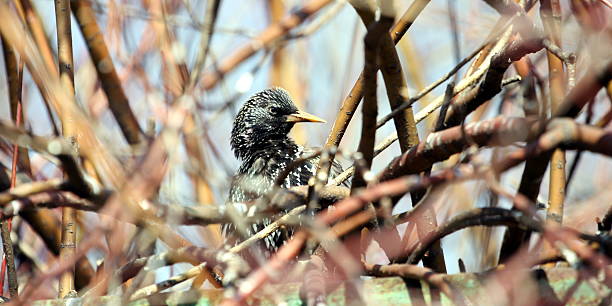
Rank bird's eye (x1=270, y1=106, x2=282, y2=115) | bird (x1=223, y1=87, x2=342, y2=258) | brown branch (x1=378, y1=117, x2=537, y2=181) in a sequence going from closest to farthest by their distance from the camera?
brown branch (x1=378, y1=117, x2=537, y2=181)
bird (x1=223, y1=87, x2=342, y2=258)
bird's eye (x1=270, y1=106, x2=282, y2=115)

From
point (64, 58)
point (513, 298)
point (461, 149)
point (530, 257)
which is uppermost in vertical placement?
point (64, 58)

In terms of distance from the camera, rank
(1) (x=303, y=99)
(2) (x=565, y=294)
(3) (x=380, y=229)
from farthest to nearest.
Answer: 1. (1) (x=303, y=99)
2. (3) (x=380, y=229)
3. (2) (x=565, y=294)

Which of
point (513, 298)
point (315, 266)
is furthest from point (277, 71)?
point (513, 298)

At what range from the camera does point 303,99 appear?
249 inches

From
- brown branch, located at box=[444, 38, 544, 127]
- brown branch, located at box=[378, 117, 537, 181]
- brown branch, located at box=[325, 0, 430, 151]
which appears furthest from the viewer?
brown branch, located at box=[325, 0, 430, 151]

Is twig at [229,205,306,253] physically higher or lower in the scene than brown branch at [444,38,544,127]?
lower

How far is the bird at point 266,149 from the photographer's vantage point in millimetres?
4324

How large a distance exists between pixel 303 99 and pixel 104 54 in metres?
2.26

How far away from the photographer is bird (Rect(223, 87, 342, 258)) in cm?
432

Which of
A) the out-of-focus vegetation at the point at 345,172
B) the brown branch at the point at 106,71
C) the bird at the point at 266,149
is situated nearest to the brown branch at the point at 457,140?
the out-of-focus vegetation at the point at 345,172

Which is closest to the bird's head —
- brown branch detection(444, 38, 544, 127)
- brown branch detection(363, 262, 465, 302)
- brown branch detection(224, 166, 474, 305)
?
brown branch detection(444, 38, 544, 127)

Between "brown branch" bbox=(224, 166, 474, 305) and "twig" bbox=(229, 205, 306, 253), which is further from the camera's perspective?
"twig" bbox=(229, 205, 306, 253)

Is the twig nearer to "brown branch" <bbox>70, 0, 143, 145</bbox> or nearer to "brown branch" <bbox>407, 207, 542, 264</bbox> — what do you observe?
"brown branch" <bbox>407, 207, 542, 264</bbox>

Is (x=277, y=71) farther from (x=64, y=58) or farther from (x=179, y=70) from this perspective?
(x=179, y=70)
